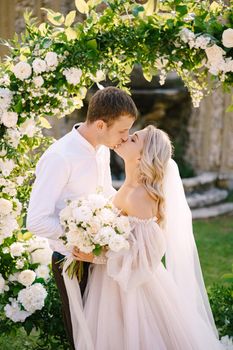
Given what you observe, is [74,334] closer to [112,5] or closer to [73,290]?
[73,290]

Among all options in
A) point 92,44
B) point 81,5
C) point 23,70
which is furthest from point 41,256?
point 81,5

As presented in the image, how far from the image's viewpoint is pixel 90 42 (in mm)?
4180

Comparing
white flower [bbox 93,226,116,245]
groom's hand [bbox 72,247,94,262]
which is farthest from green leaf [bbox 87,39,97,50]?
groom's hand [bbox 72,247,94,262]

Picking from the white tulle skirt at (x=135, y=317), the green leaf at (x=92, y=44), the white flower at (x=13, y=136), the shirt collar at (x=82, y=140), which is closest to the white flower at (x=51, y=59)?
the green leaf at (x=92, y=44)

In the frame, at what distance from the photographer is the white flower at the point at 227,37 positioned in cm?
405

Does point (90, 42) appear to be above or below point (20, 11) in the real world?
below

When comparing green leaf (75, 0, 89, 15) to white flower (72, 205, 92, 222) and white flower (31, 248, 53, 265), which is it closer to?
white flower (72, 205, 92, 222)

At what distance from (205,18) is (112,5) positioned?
2.02ft

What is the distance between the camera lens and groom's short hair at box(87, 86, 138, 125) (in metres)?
4.02

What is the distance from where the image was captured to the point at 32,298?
4766 millimetres

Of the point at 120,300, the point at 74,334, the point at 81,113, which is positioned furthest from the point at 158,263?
the point at 81,113

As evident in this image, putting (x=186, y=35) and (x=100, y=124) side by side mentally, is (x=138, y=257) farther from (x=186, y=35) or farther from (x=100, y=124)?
(x=186, y=35)

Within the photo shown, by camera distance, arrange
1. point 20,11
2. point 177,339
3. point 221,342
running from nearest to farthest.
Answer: point 177,339, point 221,342, point 20,11

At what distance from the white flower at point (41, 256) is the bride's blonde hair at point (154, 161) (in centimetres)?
127
